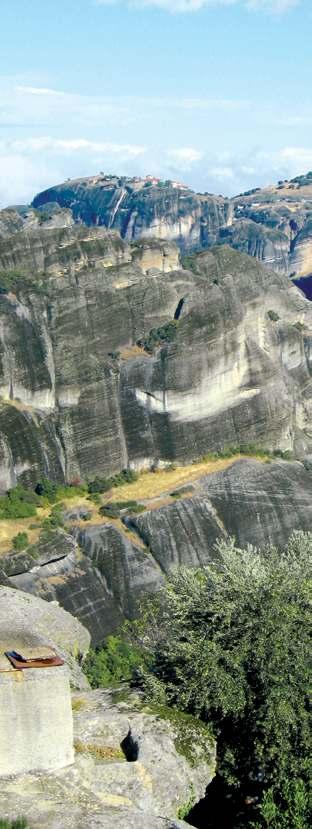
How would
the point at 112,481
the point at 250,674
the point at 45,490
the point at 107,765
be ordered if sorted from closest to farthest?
1. the point at 107,765
2. the point at 250,674
3. the point at 45,490
4. the point at 112,481

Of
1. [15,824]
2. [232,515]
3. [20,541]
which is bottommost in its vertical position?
[232,515]

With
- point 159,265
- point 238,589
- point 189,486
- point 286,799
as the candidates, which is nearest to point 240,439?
point 189,486

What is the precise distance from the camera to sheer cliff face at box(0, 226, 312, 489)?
51281 millimetres

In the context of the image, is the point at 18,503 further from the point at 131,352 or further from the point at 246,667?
the point at 246,667

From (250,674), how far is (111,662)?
16.5m

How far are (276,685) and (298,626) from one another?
73.0 inches

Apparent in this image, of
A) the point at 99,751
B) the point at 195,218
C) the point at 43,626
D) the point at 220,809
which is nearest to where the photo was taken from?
the point at 99,751

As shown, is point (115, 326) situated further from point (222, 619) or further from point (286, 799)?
point (286, 799)

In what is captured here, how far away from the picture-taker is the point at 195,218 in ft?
425

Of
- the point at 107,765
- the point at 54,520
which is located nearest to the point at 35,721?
the point at 107,765

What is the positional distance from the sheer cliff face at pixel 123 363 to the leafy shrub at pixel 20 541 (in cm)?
335

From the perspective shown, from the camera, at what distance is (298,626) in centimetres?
2447

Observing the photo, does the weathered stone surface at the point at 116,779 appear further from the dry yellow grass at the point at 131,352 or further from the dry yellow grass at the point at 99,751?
the dry yellow grass at the point at 131,352

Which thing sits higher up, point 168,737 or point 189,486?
point 168,737
